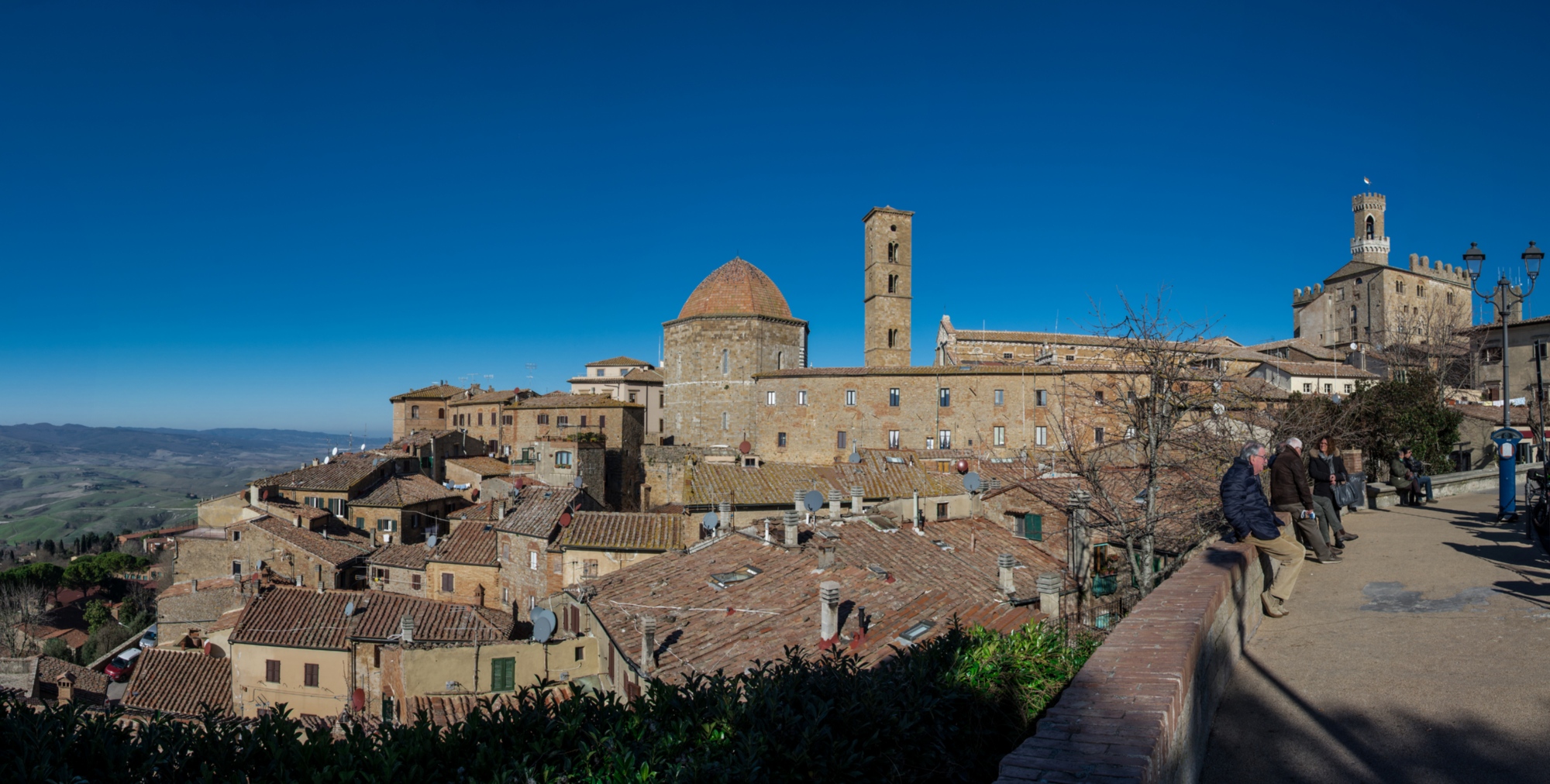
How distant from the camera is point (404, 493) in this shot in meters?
43.8

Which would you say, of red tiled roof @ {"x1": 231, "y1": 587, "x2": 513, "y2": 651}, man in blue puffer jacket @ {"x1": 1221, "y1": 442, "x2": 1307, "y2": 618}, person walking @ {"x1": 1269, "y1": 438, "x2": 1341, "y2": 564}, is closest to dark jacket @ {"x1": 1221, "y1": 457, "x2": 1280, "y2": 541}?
man in blue puffer jacket @ {"x1": 1221, "y1": 442, "x2": 1307, "y2": 618}

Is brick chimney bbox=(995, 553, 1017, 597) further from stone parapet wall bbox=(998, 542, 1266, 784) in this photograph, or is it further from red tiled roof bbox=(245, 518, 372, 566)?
red tiled roof bbox=(245, 518, 372, 566)

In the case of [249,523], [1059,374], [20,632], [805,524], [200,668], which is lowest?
[20,632]

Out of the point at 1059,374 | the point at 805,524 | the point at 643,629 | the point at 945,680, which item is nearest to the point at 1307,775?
the point at 945,680

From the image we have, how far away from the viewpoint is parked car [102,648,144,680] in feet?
111

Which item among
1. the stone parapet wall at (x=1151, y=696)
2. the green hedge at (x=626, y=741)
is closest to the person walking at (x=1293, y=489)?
the stone parapet wall at (x=1151, y=696)

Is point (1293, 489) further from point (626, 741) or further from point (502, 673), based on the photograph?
point (502, 673)

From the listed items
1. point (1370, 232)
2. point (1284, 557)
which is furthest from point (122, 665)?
point (1370, 232)

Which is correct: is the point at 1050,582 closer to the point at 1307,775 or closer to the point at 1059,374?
the point at 1307,775

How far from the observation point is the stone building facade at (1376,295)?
233 ft

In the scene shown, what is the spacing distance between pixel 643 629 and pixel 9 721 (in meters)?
8.49

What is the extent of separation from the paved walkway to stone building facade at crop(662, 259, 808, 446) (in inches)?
1598

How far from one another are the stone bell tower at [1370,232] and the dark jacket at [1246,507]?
84.5m

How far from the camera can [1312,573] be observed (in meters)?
9.09
